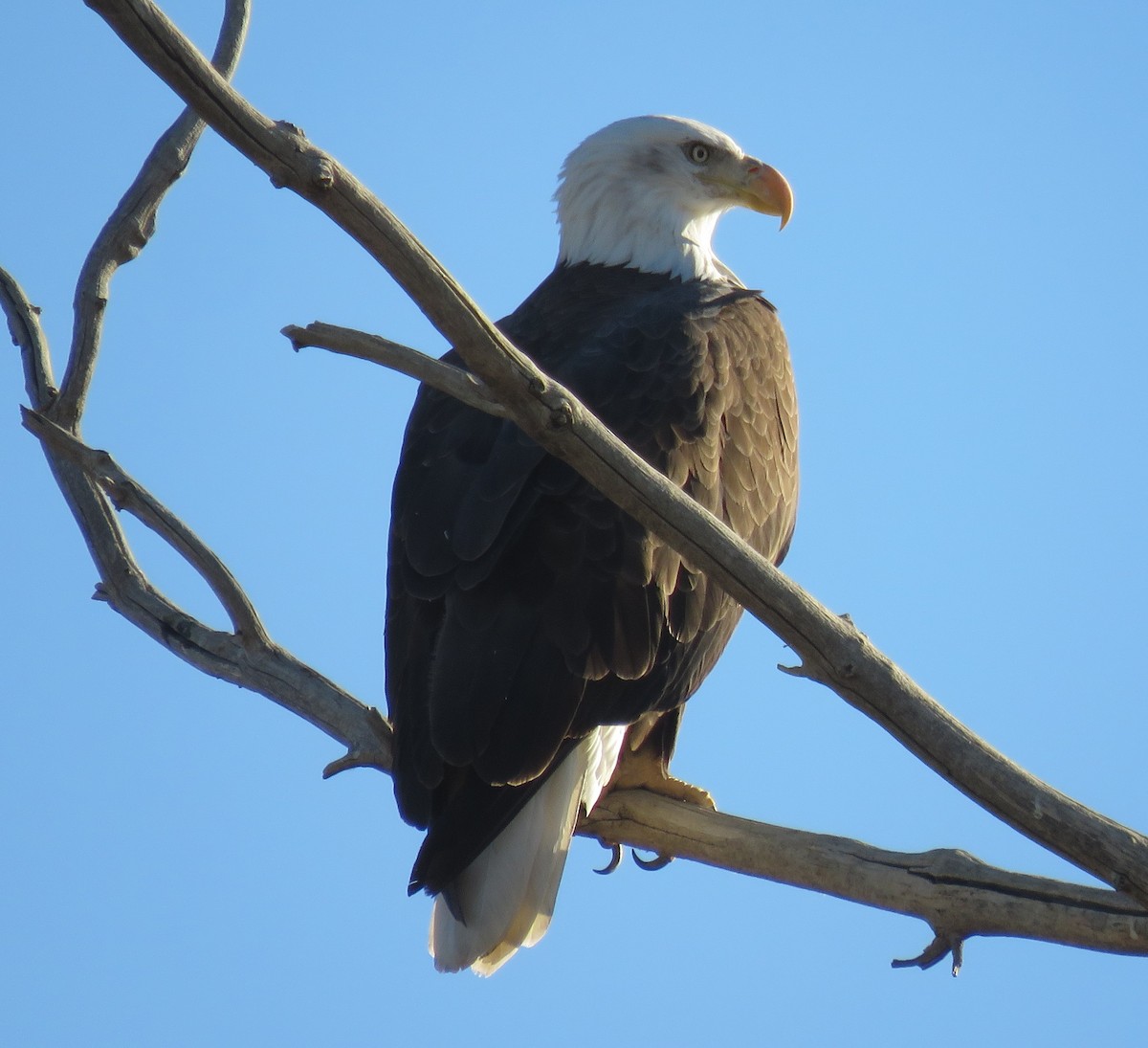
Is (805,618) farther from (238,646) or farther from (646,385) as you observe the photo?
(238,646)

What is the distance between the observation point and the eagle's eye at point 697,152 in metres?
5.95

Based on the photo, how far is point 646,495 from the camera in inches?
119

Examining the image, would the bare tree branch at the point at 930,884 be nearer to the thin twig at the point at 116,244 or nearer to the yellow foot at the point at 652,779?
the yellow foot at the point at 652,779

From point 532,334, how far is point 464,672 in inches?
58.9

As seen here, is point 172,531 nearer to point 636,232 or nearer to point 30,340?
point 30,340

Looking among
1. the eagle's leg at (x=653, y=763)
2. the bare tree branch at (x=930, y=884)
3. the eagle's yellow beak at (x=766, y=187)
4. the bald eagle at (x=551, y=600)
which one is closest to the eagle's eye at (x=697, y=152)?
the eagle's yellow beak at (x=766, y=187)

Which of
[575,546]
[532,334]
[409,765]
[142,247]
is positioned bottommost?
[409,765]

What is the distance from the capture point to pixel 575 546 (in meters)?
4.21

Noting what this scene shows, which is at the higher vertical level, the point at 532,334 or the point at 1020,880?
the point at 532,334

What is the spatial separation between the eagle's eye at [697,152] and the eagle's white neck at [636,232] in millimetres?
187

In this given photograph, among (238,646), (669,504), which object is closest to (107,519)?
(238,646)

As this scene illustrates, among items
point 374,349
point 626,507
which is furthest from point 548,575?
point 374,349

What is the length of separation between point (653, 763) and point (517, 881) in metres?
0.81

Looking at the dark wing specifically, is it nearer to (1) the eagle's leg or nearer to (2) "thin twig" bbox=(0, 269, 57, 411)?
(1) the eagle's leg
